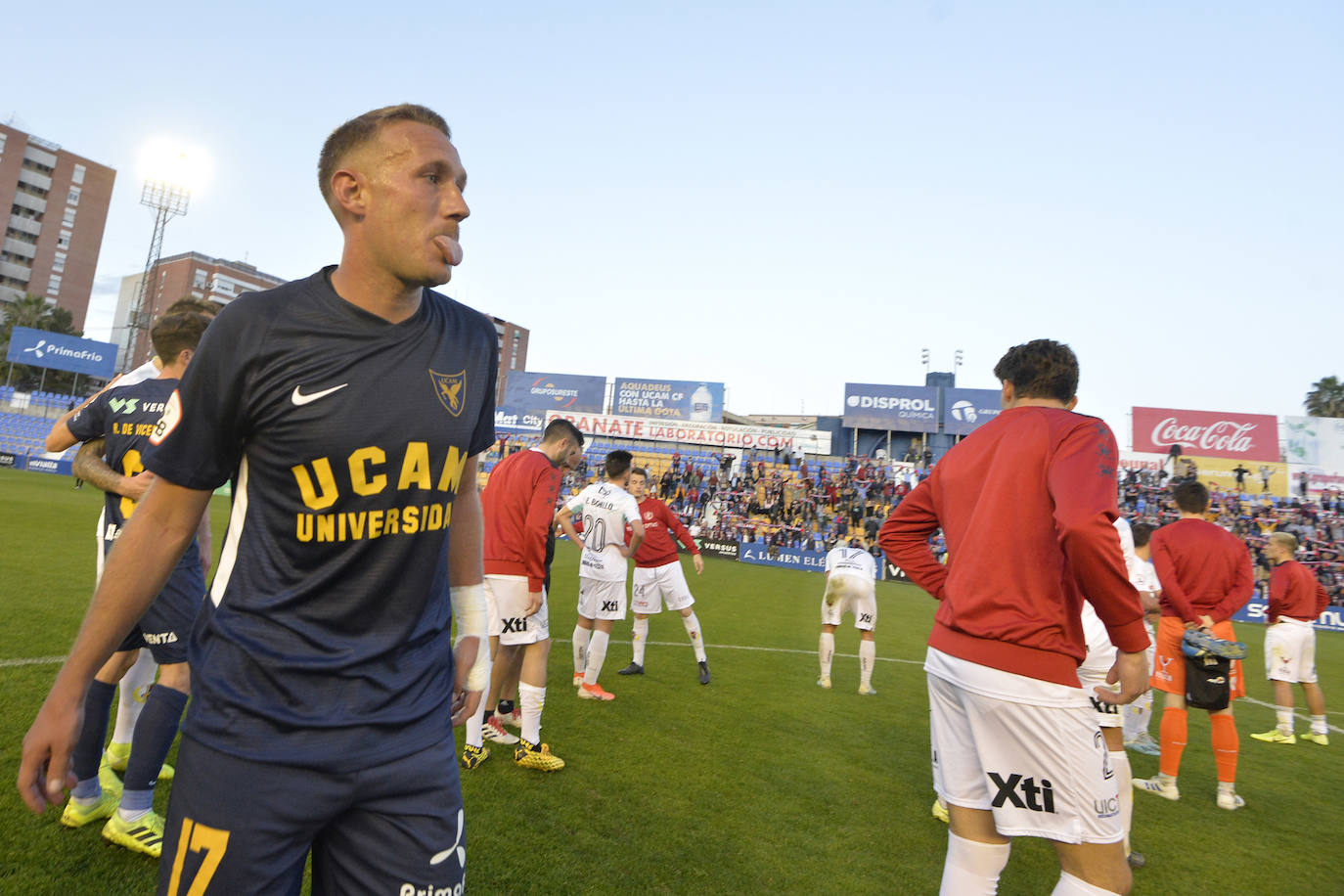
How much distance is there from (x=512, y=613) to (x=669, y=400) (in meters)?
42.1

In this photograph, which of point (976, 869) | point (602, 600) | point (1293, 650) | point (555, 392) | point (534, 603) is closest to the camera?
point (976, 869)

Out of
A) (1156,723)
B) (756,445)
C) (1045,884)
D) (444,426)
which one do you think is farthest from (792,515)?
(444,426)

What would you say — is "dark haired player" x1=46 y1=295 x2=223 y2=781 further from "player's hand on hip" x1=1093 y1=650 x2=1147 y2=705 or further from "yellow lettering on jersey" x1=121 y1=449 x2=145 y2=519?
"player's hand on hip" x1=1093 y1=650 x2=1147 y2=705

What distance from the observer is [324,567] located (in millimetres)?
1671

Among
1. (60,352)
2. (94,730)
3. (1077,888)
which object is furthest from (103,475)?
(60,352)

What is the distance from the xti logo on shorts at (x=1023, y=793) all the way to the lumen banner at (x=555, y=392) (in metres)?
46.4

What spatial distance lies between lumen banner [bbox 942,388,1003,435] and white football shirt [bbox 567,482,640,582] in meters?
38.1

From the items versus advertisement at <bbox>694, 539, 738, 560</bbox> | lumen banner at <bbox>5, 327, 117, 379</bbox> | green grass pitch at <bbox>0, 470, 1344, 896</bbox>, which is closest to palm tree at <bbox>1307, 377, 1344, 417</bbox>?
versus advertisement at <bbox>694, 539, 738, 560</bbox>

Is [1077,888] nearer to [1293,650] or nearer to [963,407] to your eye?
[1293,650]

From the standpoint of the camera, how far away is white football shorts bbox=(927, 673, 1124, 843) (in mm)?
2469

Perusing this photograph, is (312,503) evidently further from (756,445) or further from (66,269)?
(66,269)

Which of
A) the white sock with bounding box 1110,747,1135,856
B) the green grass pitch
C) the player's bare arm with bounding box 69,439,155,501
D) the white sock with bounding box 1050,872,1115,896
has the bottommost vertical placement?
the green grass pitch

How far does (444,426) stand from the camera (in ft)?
6.05

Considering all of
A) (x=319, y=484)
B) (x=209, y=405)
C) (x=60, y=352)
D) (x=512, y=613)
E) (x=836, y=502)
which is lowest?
(x=512, y=613)
